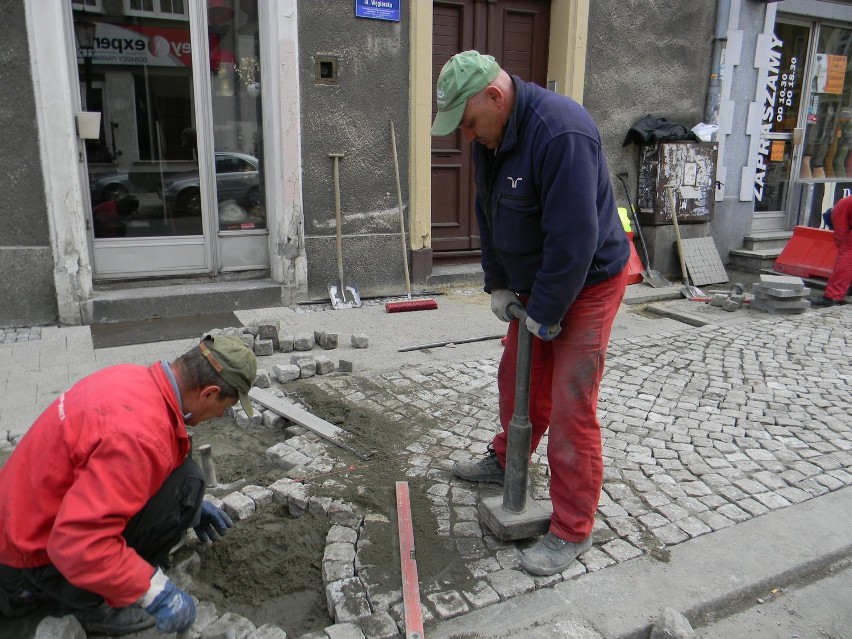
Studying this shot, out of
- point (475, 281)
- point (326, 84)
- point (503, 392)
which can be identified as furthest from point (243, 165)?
point (503, 392)

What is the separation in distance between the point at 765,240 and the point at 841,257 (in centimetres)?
216

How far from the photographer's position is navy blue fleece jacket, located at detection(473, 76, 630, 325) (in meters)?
2.56

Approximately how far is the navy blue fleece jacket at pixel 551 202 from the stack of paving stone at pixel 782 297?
5.30 metres

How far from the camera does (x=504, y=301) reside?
3121 mm


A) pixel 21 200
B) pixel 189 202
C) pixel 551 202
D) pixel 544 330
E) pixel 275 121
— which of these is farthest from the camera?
pixel 189 202

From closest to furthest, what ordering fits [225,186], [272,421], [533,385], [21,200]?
1. [533,385]
2. [272,421]
3. [21,200]
4. [225,186]

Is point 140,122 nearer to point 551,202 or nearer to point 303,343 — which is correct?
point 303,343

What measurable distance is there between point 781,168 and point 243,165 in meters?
8.22

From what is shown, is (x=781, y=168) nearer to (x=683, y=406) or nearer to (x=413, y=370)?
(x=683, y=406)

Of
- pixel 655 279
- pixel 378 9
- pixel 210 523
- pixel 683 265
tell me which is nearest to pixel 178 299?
pixel 378 9

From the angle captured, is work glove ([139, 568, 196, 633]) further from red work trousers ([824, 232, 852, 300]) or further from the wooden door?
red work trousers ([824, 232, 852, 300])

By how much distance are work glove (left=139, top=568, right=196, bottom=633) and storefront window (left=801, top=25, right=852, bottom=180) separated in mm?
11243

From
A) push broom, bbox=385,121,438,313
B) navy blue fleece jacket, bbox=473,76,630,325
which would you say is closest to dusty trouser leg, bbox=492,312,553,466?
navy blue fleece jacket, bbox=473,76,630,325

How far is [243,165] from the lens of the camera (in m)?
6.97
